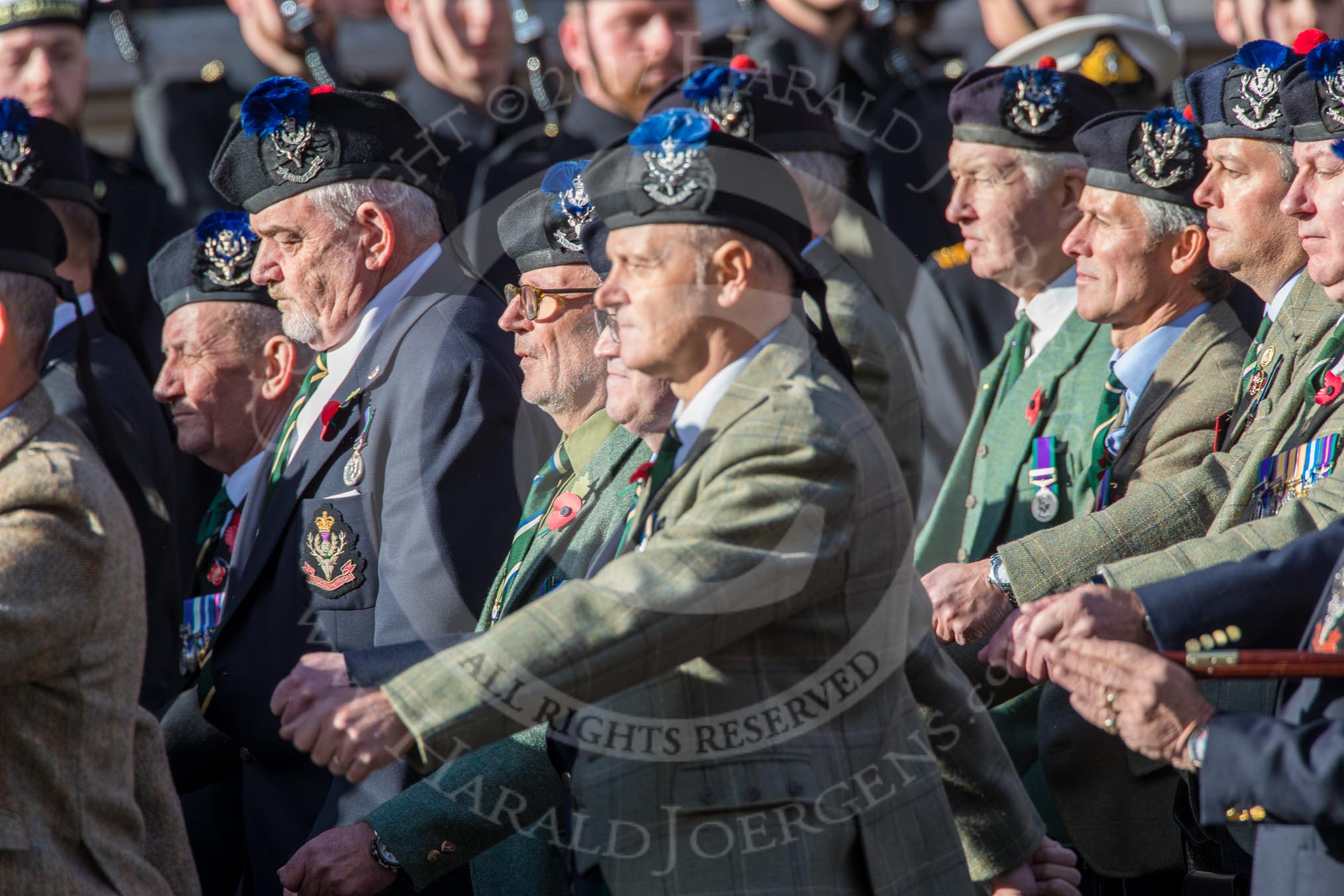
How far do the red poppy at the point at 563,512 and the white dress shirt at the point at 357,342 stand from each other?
0.79m

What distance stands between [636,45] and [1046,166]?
7.85ft

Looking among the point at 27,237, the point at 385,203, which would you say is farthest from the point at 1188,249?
the point at 27,237

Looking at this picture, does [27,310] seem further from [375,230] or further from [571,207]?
[571,207]

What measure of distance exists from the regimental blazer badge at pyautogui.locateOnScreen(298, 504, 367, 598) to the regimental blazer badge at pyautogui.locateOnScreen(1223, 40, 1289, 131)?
221 cm

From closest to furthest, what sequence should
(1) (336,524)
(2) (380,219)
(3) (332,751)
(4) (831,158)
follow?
(3) (332,751), (1) (336,524), (2) (380,219), (4) (831,158)

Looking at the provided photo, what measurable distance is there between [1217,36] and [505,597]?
6.07 metres

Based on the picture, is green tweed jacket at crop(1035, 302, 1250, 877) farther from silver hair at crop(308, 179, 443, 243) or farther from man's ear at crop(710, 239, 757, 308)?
silver hair at crop(308, 179, 443, 243)

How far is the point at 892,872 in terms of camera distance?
312cm

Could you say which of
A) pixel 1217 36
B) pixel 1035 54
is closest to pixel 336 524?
pixel 1035 54

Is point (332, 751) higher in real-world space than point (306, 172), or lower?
lower

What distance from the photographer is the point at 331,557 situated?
4434 mm

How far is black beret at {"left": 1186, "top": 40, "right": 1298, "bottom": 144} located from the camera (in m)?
4.39

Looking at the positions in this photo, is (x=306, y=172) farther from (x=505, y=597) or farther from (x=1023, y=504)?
(x=1023, y=504)

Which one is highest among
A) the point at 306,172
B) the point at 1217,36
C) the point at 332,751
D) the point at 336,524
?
the point at 306,172
